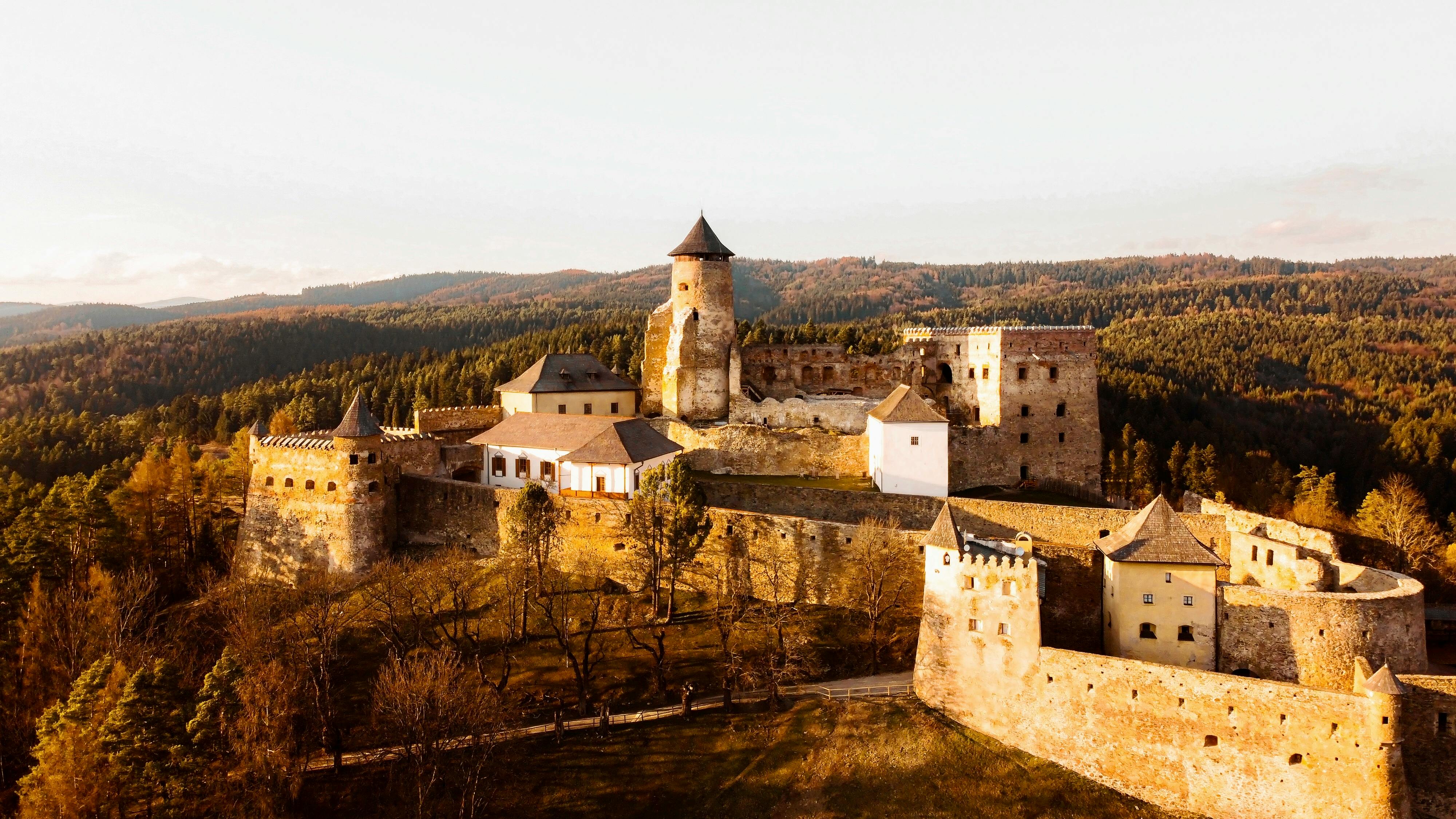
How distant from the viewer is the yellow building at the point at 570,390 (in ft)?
167

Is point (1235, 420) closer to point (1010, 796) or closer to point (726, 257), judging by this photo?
point (726, 257)

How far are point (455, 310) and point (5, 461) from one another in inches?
4180

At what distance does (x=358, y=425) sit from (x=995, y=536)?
26.7 metres

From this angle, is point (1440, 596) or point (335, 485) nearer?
point (335, 485)

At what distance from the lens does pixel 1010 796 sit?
2653 centimetres

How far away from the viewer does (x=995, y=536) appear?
36.4m

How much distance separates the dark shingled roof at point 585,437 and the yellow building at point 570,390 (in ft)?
9.21

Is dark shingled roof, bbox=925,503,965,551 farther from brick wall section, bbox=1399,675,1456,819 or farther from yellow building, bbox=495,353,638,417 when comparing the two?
yellow building, bbox=495,353,638,417

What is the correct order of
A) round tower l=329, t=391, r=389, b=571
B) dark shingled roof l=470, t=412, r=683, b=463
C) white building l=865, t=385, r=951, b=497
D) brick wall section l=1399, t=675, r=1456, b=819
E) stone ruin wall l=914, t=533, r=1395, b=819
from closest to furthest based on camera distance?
Result: stone ruin wall l=914, t=533, r=1395, b=819 < brick wall section l=1399, t=675, r=1456, b=819 < round tower l=329, t=391, r=389, b=571 < dark shingled roof l=470, t=412, r=683, b=463 < white building l=865, t=385, r=951, b=497

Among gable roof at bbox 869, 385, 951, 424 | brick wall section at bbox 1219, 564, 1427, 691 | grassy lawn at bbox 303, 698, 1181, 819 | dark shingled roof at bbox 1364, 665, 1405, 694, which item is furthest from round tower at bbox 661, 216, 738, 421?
dark shingled roof at bbox 1364, 665, 1405, 694

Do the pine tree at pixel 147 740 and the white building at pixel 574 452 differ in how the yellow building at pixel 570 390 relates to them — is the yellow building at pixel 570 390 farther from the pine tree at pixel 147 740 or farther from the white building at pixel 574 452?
the pine tree at pixel 147 740

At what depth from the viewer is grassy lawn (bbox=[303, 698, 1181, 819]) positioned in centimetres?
2645

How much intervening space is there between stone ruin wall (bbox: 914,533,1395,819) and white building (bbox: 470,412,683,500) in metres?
14.9

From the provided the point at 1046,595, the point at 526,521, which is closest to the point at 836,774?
the point at 1046,595
